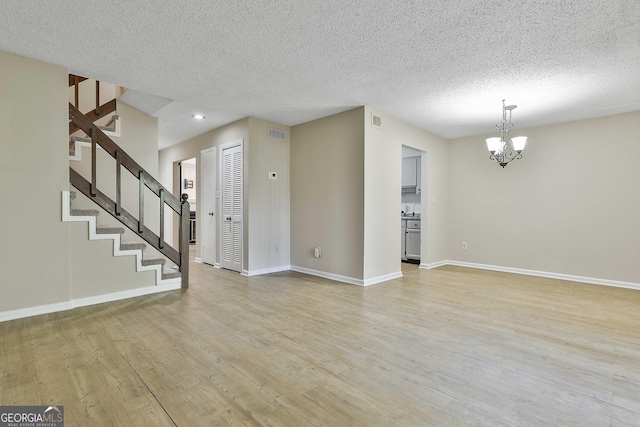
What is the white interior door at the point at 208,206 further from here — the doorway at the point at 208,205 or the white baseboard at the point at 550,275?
the white baseboard at the point at 550,275

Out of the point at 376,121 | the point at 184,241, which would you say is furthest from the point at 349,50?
the point at 184,241

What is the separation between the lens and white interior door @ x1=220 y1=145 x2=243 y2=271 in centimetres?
529

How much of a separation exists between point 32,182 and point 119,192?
2.63 feet

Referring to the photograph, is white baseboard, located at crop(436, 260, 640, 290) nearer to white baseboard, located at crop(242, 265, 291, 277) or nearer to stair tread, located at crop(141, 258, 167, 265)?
white baseboard, located at crop(242, 265, 291, 277)

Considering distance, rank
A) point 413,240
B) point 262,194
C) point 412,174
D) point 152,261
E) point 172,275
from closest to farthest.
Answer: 1. point 152,261
2. point 172,275
3. point 262,194
4. point 413,240
5. point 412,174

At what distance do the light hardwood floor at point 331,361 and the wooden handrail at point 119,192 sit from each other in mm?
704

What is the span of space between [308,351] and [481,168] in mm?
5221

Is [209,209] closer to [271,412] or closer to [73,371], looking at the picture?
[73,371]

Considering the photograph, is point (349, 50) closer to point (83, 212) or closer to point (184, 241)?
point (184, 241)

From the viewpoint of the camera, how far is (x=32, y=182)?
304cm

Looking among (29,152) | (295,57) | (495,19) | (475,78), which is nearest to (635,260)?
(475,78)

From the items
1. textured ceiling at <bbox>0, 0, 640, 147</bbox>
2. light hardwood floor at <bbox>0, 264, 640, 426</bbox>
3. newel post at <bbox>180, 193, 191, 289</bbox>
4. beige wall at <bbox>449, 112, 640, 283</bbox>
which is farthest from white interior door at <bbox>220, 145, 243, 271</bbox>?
beige wall at <bbox>449, 112, 640, 283</bbox>

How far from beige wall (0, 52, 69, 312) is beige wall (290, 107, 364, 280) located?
3.19m

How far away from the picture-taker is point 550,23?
240cm
